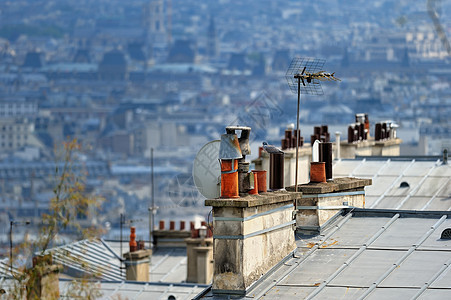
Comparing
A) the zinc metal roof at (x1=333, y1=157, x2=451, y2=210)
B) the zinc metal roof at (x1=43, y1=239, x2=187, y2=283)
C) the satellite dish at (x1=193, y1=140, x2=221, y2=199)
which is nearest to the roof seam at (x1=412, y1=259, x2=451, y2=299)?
the satellite dish at (x1=193, y1=140, x2=221, y2=199)

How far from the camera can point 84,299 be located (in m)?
18.1

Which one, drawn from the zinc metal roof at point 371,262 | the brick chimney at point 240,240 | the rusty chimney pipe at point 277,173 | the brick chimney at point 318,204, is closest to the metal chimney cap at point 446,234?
the zinc metal roof at point 371,262

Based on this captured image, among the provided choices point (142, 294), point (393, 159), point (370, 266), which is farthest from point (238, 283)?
point (393, 159)

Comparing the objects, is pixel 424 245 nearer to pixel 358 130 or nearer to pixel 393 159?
pixel 393 159

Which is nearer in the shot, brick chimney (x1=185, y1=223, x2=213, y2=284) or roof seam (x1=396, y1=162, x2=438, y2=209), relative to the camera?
roof seam (x1=396, y1=162, x2=438, y2=209)

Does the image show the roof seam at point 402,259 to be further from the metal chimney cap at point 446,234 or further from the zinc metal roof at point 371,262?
the metal chimney cap at point 446,234

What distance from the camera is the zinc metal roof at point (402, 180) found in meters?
28.8

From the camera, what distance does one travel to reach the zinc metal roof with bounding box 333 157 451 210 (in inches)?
1133

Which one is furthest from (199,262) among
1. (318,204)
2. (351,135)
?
(318,204)

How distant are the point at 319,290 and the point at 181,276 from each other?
23.7 metres

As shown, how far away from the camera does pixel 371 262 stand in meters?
16.5

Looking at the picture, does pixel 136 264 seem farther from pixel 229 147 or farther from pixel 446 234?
pixel 229 147

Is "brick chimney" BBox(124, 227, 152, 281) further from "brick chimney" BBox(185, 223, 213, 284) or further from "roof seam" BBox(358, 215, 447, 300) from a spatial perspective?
"roof seam" BBox(358, 215, 447, 300)

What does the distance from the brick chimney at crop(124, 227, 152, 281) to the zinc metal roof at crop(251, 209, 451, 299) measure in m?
19.2
